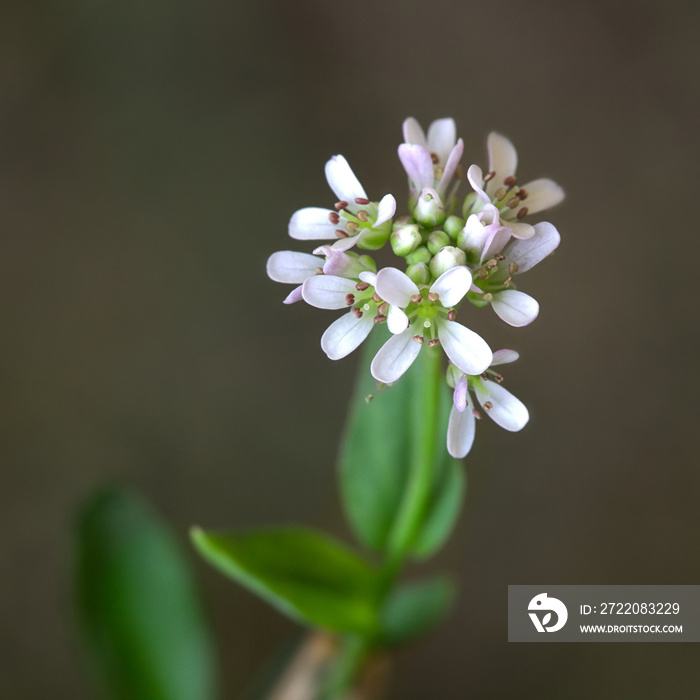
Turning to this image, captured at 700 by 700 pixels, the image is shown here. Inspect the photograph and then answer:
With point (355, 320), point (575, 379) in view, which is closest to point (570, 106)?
point (575, 379)

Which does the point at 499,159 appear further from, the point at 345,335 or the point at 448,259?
the point at 345,335

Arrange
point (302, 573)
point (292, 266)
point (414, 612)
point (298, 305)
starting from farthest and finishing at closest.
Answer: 1. point (298, 305)
2. point (414, 612)
3. point (302, 573)
4. point (292, 266)

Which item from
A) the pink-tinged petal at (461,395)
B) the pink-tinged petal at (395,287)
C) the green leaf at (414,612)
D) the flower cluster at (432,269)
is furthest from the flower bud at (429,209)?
the green leaf at (414,612)

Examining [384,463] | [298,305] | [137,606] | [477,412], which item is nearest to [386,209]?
[477,412]

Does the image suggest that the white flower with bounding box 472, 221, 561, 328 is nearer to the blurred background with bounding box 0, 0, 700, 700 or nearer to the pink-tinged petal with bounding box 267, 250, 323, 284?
the pink-tinged petal with bounding box 267, 250, 323, 284

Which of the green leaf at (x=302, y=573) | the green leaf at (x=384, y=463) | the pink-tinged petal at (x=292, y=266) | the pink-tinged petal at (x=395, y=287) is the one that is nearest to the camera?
the pink-tinged petal at (x=395, y=287)

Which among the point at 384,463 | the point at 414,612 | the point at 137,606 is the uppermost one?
the point at 384,463

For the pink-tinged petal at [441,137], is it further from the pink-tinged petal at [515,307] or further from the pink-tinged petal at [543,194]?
the pink-tinged petal at [515,307]
